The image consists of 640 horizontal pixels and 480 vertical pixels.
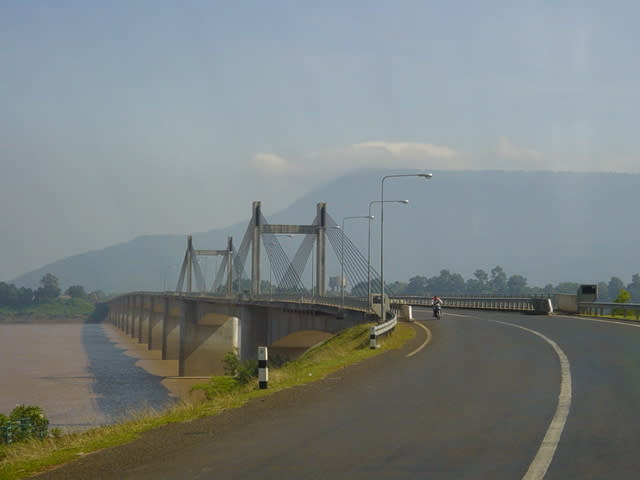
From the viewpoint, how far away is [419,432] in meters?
12.1

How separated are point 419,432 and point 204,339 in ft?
299

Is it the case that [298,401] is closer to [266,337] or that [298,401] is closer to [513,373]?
Answer: [513,373]

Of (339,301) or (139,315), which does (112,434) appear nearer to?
(339,301)

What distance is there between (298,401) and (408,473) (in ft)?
23.7

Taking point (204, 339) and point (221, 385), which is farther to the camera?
point (204, 339)

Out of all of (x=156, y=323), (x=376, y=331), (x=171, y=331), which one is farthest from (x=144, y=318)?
(x=376, y=331)

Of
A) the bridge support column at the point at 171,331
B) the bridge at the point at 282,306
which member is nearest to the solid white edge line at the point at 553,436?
the bridge at the point at 282,306

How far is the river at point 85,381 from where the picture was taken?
59219 millimetres

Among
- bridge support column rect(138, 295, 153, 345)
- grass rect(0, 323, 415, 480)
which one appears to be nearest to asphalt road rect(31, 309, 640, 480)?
grass rect(0, 323, 415, 480)

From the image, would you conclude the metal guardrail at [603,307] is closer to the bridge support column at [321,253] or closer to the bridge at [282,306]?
the bridge at [282,306]

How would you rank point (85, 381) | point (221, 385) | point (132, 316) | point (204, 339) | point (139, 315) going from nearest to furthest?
point (221, 385) < point (85, 381) < point (204, 339) < point (139, 315) < point (132, 316)

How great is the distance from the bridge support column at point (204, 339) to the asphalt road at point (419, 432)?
77497 millimetres

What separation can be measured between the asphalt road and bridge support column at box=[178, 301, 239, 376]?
254 feet

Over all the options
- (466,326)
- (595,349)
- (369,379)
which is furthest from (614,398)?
(466,326)
